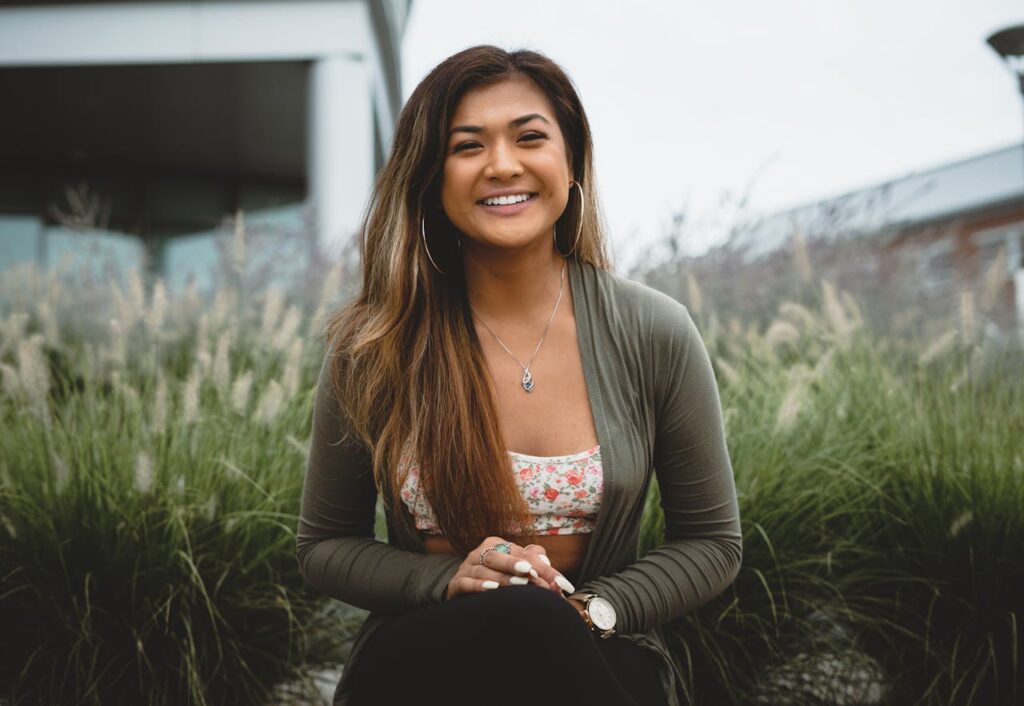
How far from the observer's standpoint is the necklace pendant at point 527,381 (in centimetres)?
177

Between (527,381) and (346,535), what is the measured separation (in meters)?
0.43

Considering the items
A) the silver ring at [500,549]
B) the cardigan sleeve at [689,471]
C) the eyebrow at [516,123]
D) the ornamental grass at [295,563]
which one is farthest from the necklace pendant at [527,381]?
the ornamental grass at [295,563]

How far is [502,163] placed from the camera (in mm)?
1683

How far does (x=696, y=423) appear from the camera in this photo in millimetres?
1723

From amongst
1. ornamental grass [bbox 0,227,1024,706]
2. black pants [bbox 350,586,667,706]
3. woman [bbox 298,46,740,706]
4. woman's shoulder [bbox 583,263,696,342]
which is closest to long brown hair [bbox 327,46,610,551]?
woman [bbox 298,46,740,706]

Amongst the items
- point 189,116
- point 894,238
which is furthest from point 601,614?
point 189,116

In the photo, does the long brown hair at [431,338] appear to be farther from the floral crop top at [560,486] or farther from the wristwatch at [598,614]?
the wristwatch at [598,614]

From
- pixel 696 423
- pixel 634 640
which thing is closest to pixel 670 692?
pixel 634 640

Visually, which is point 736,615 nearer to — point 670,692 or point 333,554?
point 670,692

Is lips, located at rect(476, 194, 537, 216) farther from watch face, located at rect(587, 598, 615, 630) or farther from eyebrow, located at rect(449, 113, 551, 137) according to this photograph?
watch face, located at rect(587, 598, 615, 630)

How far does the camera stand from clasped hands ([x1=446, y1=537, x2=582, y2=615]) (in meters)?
1.47

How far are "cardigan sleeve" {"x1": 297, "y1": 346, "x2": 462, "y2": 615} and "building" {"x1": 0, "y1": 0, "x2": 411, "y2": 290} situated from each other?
3.18 metres

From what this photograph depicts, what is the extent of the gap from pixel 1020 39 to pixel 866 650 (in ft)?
13.0

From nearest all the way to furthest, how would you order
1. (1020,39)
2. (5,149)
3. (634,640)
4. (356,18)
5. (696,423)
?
(634,640)
(696,423)
(1020,39)
(356,18)
(5,149)
